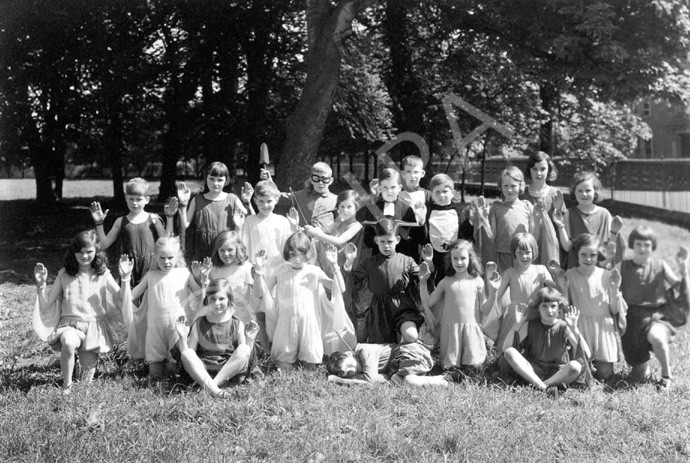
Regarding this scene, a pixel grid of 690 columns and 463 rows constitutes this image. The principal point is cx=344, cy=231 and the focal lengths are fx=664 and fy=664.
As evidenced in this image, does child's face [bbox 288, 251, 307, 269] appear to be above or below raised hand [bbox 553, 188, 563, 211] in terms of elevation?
below

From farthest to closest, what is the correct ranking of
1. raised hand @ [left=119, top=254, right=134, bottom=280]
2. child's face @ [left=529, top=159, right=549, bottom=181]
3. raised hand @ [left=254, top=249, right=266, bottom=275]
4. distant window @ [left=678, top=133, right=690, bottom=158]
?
distant window @ [left=678, top=133, right=690, bottom=158] → child's face @ [left=529, top=159, right=549, bottom=181] → raised hand @ [left=254, top=249, right=266, bottom=275] → raised hand @ [left=119, top=254, right=134, bottom=280]

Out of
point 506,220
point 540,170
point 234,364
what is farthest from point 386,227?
point 234,364

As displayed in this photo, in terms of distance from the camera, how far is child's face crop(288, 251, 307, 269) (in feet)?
18.0

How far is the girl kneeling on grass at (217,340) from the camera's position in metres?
4.89

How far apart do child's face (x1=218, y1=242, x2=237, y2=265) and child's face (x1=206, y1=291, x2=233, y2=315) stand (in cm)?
46

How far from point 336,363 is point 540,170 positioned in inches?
97.0

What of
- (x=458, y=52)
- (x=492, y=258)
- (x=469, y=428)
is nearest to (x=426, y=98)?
(x=458, y=52)

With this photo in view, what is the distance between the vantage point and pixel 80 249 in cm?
525

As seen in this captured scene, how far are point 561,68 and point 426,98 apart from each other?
26.7ft

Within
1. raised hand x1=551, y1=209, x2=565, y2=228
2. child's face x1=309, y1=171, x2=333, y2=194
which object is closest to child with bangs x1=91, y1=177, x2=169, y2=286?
child's face x1=309, y1=171, x2=333, y2=194

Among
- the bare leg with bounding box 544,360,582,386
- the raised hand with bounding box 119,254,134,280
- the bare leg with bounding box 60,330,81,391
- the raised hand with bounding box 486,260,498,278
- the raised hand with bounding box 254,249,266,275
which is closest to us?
the bare leg with bounding box 544,360,582,386

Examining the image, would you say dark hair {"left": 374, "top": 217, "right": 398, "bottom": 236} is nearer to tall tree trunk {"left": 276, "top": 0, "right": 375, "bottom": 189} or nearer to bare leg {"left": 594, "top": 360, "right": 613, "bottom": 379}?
bare leg {"left": 594, "top": 360, "right": 613, "bottom": 379}

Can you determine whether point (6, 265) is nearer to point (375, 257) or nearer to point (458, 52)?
point (375, 257)

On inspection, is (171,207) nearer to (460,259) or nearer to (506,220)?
(460,259)
